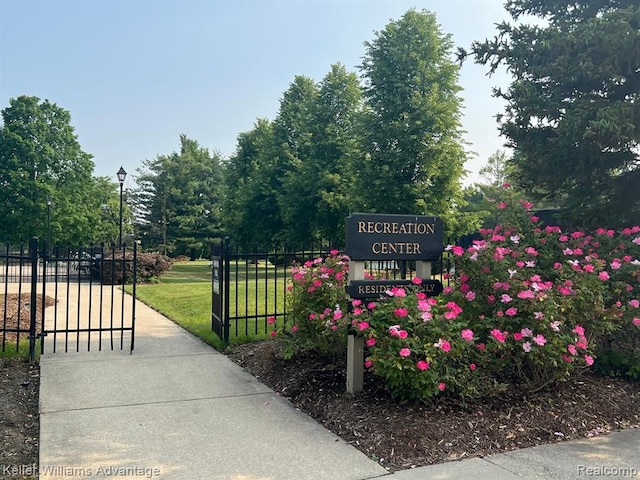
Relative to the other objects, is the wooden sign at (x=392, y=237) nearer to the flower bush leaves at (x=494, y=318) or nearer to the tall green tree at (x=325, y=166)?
the flower bush leaves at (x=494, y=318)

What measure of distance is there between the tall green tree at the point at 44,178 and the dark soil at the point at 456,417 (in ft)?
116

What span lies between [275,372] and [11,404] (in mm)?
2627

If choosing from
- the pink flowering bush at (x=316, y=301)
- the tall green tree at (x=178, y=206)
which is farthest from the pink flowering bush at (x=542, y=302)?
the tall green tree at (x=178, y=206)

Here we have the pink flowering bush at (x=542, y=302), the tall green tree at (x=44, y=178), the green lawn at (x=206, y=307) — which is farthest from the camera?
the tall green tree at (x=44, y=178)

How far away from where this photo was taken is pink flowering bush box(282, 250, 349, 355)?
5.67 meters

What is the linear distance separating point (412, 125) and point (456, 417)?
1819 centimetres

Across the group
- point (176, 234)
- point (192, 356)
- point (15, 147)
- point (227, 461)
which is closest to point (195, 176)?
point (176, 234)

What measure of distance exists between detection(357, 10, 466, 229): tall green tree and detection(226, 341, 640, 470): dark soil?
16.1m

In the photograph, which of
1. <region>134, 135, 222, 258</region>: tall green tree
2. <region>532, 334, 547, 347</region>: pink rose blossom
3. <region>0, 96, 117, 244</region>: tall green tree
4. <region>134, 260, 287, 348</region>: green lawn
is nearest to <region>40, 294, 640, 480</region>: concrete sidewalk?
<region>532, 334, 547, 347</region>: pink rose blossom

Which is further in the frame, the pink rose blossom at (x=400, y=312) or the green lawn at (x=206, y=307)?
the green lawn at (x=206, y=307)

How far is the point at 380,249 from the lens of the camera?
5.13m

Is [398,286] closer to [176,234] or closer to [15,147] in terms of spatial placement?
[15,147]

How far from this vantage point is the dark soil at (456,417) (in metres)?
3.89

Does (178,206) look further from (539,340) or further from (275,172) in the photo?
(539,340)
